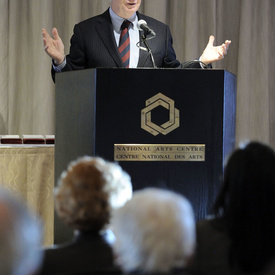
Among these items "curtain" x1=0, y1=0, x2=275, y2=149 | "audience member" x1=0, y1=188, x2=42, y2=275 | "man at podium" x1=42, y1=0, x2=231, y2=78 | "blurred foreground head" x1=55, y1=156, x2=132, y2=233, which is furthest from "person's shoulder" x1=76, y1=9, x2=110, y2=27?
"audience member" x1=0, y1=188, x2=42, y2=275

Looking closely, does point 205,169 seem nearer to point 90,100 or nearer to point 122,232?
point 90,100

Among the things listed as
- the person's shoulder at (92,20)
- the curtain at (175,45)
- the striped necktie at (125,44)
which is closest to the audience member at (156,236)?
the striped necktie at (125,44)

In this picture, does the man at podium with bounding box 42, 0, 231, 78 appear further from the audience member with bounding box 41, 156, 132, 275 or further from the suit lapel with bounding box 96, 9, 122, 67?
the audience member with bounding box 41, 156, 132, 275

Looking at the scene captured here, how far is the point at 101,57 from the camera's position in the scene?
390cm

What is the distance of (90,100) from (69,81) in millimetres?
222

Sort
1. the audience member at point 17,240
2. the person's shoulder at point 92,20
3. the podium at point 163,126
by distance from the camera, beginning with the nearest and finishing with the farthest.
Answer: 1. the audience member at point 17,240
2. the podium at point 163,126
3. the person's shoulder at point 92,20

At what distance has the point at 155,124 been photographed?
10.4 feet

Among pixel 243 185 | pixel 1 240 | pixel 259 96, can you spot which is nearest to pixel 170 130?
pixel 243 185

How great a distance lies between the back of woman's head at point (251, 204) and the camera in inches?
65.3

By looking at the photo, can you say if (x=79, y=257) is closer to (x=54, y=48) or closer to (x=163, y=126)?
(x=163, y=126)

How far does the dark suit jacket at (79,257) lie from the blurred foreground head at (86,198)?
0.05 metres

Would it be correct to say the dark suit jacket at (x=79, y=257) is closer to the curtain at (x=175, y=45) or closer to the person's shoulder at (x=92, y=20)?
the person's shoulder at (x=92, y=20)

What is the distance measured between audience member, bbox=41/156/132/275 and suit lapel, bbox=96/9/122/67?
212cm

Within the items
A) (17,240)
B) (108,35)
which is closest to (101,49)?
(108,35)
